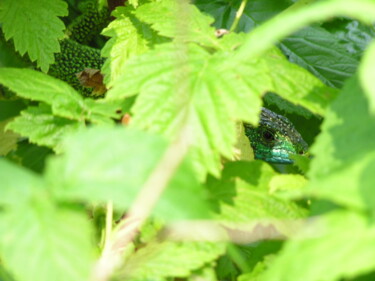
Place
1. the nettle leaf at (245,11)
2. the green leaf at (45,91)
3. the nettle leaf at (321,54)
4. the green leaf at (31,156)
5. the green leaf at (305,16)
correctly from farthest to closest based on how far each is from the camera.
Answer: the nettle leaf at (245,11), the nettle leaf at (321,54), the green leaf at (31,156), the green leaf at (45,91), the green leaf at (305,16)

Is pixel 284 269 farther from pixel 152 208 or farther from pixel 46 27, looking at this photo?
pixel 46 27

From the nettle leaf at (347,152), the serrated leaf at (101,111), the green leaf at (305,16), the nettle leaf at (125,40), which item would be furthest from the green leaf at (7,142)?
the green leaf at (305,16)

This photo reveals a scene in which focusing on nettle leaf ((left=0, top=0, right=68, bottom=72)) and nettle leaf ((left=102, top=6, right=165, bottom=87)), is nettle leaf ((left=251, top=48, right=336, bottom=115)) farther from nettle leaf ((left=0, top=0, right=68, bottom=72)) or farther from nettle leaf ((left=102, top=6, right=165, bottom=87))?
nettle leaf ((left=0, top=0, right=68, bottom=72))

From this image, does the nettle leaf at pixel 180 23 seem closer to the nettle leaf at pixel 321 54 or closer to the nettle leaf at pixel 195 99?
the nettle leaf at pixel 195 99

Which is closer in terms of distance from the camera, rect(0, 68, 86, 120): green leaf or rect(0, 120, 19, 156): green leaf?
rect(0, 68, 86, 120): green leaf

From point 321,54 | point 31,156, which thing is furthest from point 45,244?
point 321,54

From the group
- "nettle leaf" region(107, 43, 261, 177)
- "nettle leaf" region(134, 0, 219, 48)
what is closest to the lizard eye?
"nettle leaf" region(134, 0, 219, 48)
